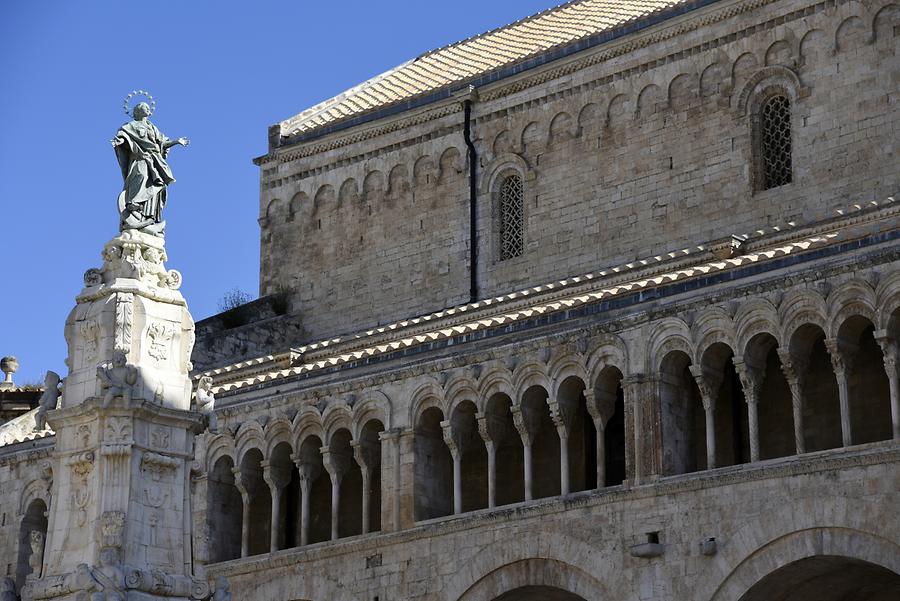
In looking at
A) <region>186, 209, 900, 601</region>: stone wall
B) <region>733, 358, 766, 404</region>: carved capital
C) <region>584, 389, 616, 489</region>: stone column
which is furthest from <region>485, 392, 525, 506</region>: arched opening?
<region>733, 358, 766, 404</region>: carved capital

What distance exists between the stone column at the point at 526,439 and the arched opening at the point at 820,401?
4.61 m

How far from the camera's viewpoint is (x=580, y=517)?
3056 cm

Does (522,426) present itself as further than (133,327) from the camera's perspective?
Yes

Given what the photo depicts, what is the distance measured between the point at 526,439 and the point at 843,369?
237 inches

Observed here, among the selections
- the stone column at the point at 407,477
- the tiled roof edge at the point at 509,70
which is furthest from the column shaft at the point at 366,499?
the tiled roof edge at the point at 509,70

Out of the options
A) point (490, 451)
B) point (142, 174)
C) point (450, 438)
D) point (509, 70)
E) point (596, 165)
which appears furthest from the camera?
point (509, 70)

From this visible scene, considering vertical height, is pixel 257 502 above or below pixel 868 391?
above

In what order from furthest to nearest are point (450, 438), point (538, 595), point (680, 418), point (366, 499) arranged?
1. point (366, 499)
2. point (450, 438)
3. point (538, 595)
4. point (680, 418)

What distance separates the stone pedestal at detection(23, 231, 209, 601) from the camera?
68.0 feet

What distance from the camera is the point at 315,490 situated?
36.3 m

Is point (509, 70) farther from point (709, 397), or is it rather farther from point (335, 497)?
point (709, 397)

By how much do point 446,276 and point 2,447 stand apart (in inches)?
377

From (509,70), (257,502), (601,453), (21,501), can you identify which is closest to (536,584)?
(601,453)

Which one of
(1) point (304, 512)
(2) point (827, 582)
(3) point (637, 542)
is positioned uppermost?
(1) point (304, 512)
